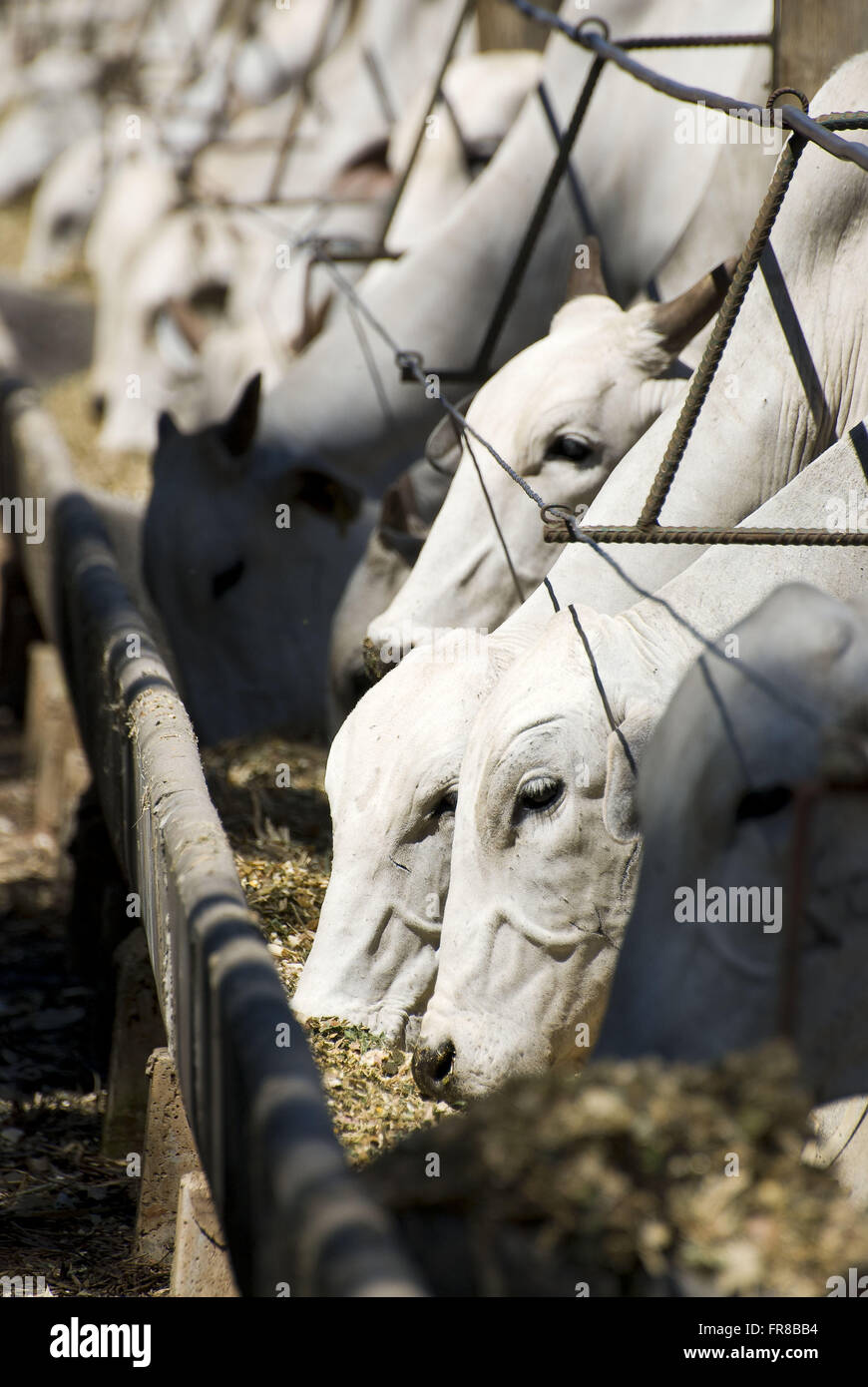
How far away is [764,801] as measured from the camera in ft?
6.32

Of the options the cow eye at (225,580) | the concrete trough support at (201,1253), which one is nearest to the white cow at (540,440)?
the concrete trough support at (201,1253)

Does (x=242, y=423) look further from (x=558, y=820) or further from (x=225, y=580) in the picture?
(x=558, y=820)

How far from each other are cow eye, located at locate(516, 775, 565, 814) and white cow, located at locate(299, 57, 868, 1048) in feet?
1.18

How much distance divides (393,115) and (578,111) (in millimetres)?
4294

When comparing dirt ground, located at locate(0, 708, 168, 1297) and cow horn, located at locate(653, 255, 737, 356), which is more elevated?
cow horn, located at locate(653, 255, 737, 356)

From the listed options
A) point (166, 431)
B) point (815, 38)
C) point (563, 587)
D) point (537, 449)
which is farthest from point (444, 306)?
point (563, 587)

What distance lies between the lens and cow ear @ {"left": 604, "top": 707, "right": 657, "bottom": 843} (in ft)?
8.16

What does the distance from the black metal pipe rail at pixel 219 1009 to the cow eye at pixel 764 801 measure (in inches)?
23.3

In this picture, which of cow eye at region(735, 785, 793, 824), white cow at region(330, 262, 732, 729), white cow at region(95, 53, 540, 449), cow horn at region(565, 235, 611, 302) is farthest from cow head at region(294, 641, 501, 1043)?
white cow at region(95, 53, 540, 449)

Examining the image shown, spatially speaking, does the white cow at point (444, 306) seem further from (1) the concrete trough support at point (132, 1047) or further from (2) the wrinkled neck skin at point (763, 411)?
(1) the concrete trough support at point (132, 1047)

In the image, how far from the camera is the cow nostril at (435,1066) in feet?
8.68

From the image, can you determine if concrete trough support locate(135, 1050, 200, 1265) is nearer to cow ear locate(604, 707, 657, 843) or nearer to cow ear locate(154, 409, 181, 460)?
cow ear locate(604, 707, 657, 843)
